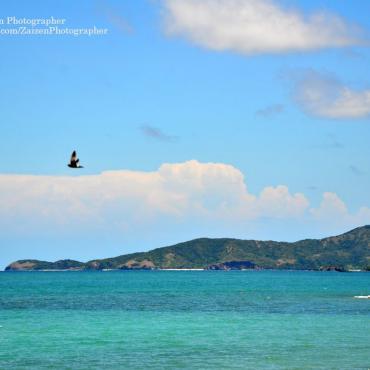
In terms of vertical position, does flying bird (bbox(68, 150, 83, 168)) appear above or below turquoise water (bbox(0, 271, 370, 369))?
above

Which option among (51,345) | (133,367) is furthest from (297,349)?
(51,345)

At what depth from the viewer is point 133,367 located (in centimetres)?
6138

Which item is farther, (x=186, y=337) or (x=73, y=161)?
(x=186, y=337)

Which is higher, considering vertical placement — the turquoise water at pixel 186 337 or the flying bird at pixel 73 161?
the flying bird at pixel 73 161

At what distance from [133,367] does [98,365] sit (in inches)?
114

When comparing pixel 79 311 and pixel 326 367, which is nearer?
pixel 326 367

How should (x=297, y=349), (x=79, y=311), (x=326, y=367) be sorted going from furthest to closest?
(x=79, y=311)
(x=297, y=349)
(x=326, y=367)

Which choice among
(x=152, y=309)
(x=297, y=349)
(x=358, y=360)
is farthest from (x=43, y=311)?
(x=358, y=360)

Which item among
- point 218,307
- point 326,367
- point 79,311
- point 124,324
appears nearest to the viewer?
point 326,367

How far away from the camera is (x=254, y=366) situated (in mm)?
61969

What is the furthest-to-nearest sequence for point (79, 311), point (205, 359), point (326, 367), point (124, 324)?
point (79, 311)
point (124, 324)
point (205, 359)
point (326, 367)

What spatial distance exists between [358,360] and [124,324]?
3599cm

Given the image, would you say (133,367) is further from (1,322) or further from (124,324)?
(1,322)

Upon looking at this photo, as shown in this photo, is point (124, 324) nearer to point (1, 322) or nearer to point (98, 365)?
point (1, 322)
